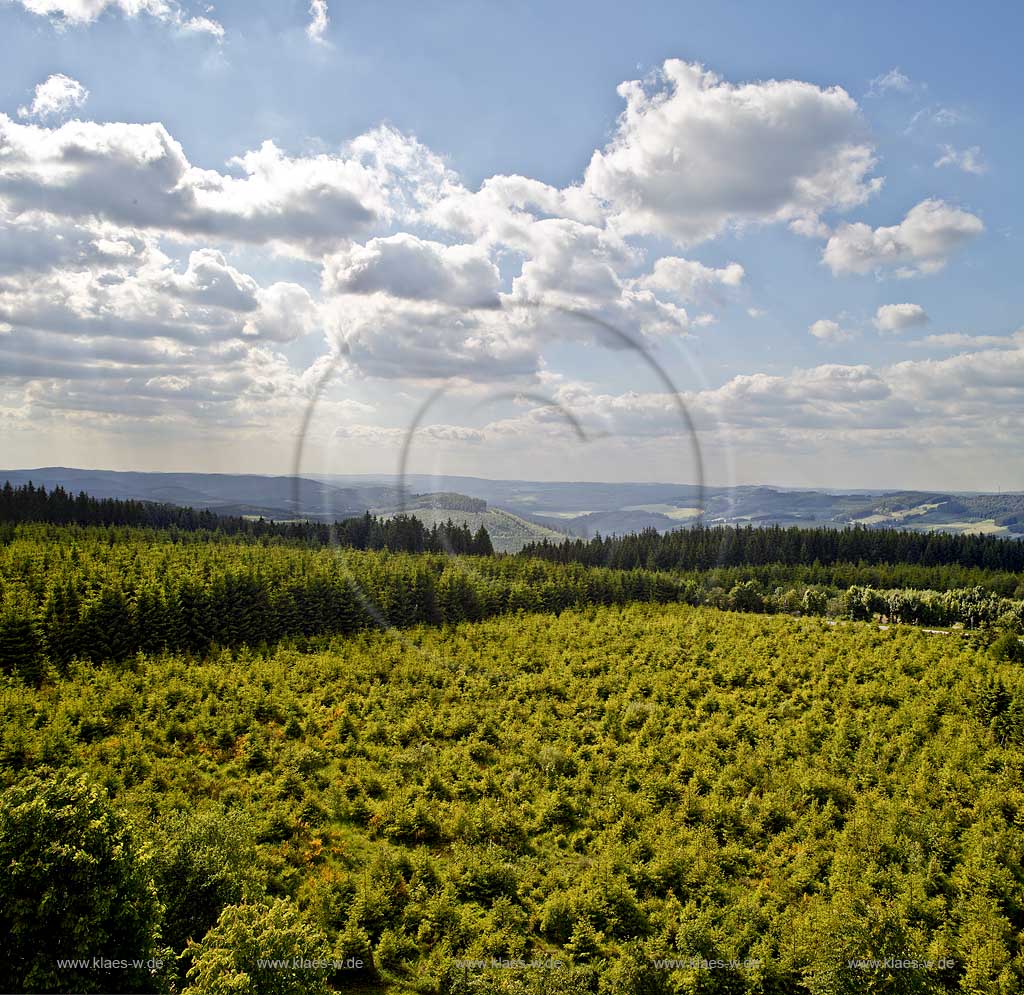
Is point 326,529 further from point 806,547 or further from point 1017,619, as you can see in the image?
point 1017,619

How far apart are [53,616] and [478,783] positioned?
53.4 meters

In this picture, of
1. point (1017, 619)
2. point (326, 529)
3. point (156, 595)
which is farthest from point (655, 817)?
point (326, 529)

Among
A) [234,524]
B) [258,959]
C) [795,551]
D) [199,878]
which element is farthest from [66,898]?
[795,551]

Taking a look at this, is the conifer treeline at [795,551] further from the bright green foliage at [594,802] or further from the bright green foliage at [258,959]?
the bright green foliage at [258,959]

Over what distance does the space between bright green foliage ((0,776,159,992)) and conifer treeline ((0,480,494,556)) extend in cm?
12576

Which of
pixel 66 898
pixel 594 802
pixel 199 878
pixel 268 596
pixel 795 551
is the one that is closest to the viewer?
pixel 66 898

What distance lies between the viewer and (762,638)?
266ft

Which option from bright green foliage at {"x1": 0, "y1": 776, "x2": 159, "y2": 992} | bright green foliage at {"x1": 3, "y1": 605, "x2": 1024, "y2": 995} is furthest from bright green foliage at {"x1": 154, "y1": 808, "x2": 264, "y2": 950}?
bright green foliage at {"x1": 0, "y1": 776, "x2": 159, "y2": 992}

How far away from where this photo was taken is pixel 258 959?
22.0 metres

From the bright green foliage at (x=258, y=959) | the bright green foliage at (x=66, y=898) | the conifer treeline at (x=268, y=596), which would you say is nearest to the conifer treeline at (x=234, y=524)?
the conifer treeline at (x=268, y=596)

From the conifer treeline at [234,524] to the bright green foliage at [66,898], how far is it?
Answer: 413ft

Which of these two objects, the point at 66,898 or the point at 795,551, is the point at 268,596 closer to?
the point at 66,898

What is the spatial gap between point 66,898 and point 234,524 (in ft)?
603

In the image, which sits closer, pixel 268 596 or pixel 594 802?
pixel 594 802
